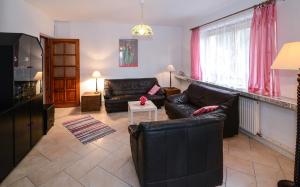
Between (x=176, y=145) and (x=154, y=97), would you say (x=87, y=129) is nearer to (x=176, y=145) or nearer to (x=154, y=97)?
(x=154, y=97)

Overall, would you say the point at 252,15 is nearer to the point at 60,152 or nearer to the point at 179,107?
the point at 179,107

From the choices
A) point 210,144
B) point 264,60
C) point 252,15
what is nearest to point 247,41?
point 252,15

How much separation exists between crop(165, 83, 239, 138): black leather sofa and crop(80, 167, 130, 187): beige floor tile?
152cm

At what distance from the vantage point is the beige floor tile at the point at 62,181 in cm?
224

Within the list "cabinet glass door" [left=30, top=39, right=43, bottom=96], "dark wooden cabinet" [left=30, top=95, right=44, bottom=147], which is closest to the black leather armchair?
"dark wooden cabinet" [left=30, top=95, right=44, bottom=147]

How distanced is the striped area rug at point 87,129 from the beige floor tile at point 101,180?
1.09 meters

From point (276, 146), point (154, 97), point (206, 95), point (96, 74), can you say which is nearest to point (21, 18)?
point (96, 74)

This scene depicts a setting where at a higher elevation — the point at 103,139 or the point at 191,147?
the point at 191,147

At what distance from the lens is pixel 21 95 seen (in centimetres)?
277

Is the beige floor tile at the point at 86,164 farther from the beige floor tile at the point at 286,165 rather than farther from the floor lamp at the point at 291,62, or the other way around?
the beige floor tile at the point at 286,165

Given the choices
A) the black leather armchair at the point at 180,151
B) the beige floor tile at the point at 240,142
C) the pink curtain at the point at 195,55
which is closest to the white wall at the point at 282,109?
the beige floor tile at the point at 240,142

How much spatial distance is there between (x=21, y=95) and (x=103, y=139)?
1.47 meters

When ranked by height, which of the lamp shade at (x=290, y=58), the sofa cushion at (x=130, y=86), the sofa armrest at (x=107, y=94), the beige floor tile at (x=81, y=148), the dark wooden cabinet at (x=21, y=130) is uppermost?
the lamp shade at (x=290, y=58)

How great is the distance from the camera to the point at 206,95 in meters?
4.13
